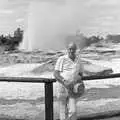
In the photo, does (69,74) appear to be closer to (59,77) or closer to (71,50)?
(59,77)

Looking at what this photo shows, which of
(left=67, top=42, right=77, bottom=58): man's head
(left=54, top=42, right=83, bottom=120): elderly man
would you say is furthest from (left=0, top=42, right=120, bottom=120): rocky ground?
(left=67, top=42, right=77, bottom=58): man's head

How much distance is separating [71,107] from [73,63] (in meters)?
0.65

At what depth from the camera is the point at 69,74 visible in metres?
4.48

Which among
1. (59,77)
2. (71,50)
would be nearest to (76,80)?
(59,77)

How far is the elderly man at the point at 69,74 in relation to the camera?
176 inches

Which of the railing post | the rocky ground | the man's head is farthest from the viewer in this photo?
the rocky ground

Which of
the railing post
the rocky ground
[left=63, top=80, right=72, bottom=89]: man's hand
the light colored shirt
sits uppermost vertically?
the light colored shirt

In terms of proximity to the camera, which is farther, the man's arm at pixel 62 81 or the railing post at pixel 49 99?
the railing post at pixel 49 99

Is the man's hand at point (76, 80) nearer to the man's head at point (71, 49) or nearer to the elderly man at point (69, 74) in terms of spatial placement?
the elderly man at point (69, 74)

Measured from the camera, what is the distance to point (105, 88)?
12.0m

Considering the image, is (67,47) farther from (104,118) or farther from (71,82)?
(104,118)

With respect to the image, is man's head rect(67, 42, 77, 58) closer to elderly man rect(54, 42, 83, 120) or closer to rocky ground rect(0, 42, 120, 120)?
elderly man rect(54, 42, 83, 120)

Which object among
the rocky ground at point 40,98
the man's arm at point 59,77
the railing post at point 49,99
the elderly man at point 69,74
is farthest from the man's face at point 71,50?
the rocky ground at point 40,98

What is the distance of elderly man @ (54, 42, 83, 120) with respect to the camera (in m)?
4.46
